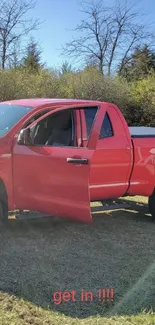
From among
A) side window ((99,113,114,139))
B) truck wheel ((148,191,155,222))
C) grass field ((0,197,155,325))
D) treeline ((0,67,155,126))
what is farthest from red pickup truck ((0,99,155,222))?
treeline ((0,67,155,126))

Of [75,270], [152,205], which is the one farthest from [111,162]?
[75,270]

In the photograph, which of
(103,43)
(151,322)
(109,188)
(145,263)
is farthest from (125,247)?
(103,43)

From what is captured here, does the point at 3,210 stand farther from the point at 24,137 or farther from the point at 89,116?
the point at 89,116

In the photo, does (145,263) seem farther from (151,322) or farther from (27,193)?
(27,193)

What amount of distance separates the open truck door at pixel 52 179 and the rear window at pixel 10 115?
0.30 meters

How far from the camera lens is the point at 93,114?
5.76 m

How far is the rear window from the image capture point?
5.19m

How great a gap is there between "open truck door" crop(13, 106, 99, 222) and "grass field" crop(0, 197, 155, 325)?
45cm

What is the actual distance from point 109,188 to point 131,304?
7.75 ft

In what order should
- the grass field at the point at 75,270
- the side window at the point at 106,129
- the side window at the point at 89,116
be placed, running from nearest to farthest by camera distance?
the grass field at the point at 75,270 < the side window at the point at 89,116 < the side window at the point at 106,129

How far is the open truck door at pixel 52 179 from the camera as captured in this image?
496cm

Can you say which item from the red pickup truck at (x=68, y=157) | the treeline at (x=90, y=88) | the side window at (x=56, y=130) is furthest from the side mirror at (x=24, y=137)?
the treeline at (x=90, y=88)

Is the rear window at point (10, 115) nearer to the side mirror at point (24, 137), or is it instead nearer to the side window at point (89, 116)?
the side mirror at point (24, 137)

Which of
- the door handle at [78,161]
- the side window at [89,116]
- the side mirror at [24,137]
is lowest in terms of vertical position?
the door handle at [78,161]
